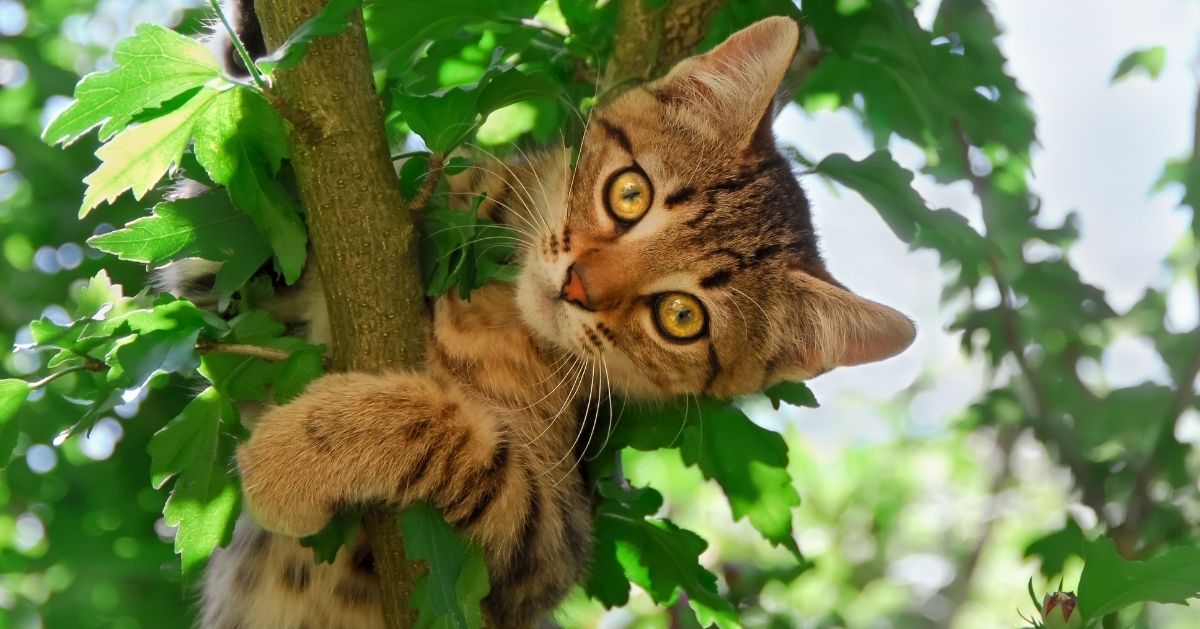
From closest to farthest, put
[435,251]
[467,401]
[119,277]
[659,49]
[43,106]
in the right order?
[435,251]
[467,401]
[659,49]
[119,277]
[43,106]

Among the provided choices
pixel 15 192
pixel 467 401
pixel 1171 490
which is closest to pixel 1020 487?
pixel 1171 490

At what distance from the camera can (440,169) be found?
1726mm

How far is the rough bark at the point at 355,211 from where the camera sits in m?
1.61

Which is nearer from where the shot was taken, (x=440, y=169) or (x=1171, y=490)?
(x=440, y=169)

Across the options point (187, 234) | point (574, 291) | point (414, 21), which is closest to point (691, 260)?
point (574, 291)

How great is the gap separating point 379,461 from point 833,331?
3.27 feet

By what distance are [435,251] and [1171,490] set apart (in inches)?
83.7

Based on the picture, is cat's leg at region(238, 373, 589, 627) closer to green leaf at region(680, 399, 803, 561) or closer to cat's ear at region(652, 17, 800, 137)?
green leaf at region(680, 399, 803, 561)

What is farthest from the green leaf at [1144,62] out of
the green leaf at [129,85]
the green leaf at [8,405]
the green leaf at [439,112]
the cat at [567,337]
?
the green leaf at [8,405]

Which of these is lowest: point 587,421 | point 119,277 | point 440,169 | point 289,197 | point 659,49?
point 119,277

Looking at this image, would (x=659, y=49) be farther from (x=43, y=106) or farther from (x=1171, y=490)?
(x=1171, y=490)

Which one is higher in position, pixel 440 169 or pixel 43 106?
pixel 440 169

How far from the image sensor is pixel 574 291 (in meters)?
2.10

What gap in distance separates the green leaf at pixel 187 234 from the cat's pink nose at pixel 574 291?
622 millimetres
